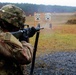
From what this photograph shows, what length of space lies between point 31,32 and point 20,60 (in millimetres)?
1211

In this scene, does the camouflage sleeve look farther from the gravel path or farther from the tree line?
the tree line

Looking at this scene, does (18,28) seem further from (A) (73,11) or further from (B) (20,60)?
(A) (73,11)

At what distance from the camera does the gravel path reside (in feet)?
33.4

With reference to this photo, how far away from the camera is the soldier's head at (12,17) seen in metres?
4.50

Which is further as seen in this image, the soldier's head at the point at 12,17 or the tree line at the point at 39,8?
the tree line at the point at 39,8

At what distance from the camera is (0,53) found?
4215mm

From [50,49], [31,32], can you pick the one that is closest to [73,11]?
[50,49]

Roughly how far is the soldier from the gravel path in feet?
17.6

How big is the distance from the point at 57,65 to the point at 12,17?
7242 millimetres

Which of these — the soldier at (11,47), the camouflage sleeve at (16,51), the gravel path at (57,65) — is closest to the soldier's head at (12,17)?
the soldier at (11,47)

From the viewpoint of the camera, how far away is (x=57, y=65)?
458 inches

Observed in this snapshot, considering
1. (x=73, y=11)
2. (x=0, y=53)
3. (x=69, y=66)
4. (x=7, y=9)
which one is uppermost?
(x=7, y=9)

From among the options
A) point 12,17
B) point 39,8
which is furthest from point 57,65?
point 39,8

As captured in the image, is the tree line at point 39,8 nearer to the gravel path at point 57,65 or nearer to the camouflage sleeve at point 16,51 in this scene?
the gravel path at point 57,65
